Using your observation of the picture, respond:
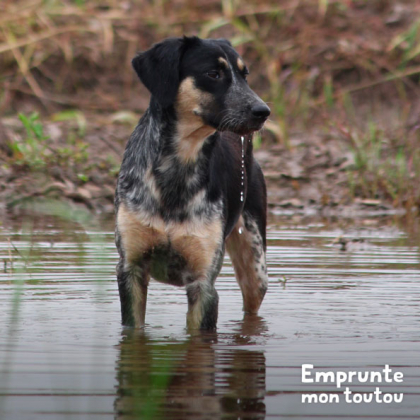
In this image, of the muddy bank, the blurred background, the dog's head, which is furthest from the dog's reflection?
the blurred background

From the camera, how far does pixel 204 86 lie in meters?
5.46

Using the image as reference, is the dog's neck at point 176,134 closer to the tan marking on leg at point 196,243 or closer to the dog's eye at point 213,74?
the dog's eye at point 213,74

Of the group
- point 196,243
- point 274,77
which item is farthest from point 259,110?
point 274,77

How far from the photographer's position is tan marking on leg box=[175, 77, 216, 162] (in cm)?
544

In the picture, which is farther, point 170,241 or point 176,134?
point 176,134

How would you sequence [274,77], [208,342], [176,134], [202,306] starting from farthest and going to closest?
[274,77] → [176,134] → [202,306] → [208,342]

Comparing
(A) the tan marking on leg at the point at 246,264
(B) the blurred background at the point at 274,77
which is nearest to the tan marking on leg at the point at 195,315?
(A) the tan marking on leg at the point at 246,264

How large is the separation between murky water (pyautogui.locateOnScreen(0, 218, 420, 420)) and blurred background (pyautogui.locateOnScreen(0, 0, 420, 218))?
12.2 ft

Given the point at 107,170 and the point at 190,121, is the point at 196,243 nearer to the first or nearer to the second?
the point at 190,121

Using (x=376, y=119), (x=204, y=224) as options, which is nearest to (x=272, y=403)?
(x=204, y=224)

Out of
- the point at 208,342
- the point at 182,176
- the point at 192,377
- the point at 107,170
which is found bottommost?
the point at 192,377

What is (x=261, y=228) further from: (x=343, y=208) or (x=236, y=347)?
(x=343, y=208)

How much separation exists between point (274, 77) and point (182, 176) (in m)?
8.93

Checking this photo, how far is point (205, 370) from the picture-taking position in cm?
432
